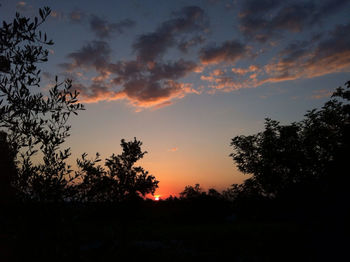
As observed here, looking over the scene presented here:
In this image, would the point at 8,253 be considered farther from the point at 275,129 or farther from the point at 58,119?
the point at 275,129

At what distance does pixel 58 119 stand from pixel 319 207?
1431cm

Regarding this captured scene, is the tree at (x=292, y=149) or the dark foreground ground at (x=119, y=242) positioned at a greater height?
the tree at (x=292, y=149)

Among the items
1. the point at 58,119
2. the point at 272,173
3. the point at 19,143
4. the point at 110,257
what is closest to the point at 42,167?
the point at 19,143

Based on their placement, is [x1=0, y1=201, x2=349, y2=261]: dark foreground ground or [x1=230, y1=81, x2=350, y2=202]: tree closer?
[x1=0, y1=201, x2=349, y2=261]: dark foreground ground

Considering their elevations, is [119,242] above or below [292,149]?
below

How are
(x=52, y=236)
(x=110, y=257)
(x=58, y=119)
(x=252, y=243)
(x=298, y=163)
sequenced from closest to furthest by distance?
(x=52, y=236)
(x=58, y=119)
(x=110, y=257)
(x=252, y=243)
(x=298, y=163)

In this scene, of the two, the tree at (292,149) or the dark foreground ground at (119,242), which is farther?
the tree at (292,149)

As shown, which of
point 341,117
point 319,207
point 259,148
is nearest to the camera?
point 319,207

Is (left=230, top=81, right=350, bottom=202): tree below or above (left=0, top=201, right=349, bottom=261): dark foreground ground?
above

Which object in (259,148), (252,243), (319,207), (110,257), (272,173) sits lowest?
(252,243)

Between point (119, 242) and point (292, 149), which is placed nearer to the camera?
point (119, 242)

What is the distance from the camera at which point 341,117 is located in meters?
32.7

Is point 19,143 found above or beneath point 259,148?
beneath

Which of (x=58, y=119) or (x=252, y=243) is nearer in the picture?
(x=58, y=119)
